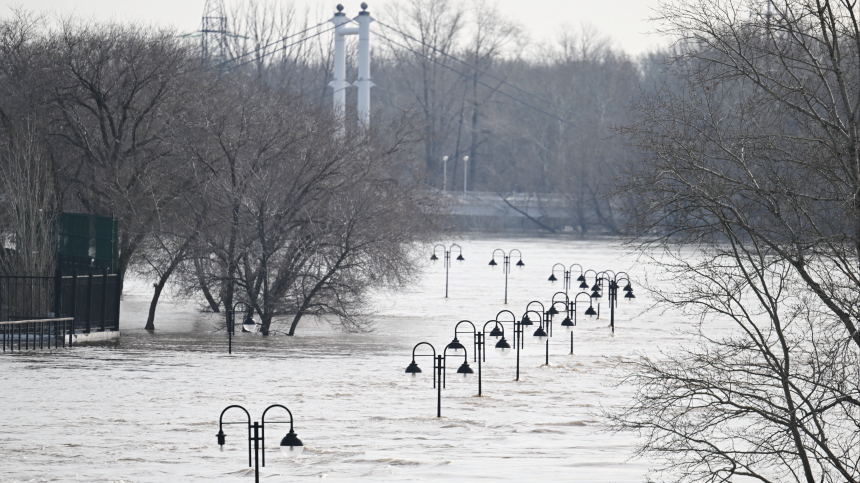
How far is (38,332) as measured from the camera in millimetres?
28734

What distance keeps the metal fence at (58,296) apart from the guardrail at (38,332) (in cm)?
19

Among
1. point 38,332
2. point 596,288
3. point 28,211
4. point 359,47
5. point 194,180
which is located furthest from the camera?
point 359,47

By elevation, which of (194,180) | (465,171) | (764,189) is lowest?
(764,189)

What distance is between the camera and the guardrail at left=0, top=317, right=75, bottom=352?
2763 cm

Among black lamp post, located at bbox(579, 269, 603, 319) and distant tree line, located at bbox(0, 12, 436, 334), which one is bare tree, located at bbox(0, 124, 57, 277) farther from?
black lamp post, located at bbox(579, 269, 603, 319)

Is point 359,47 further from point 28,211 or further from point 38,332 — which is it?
point 38,332

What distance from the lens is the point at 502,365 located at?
26359 millimetres

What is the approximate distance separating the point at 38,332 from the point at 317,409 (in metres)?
11.9

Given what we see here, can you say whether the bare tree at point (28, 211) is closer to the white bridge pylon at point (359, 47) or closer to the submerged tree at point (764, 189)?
the submerged tree at point (764, 189)

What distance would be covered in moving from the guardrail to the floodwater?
801mm

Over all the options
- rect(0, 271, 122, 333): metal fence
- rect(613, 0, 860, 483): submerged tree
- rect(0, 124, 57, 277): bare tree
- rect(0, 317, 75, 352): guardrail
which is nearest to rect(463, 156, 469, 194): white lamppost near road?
rect(0, 124, 57, 277): bare tree

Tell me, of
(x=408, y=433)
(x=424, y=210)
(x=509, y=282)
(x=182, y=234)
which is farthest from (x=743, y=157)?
(x=509, y=282)

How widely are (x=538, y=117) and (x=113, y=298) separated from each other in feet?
238

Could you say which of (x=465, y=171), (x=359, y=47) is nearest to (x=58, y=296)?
(x=359, y=47)
